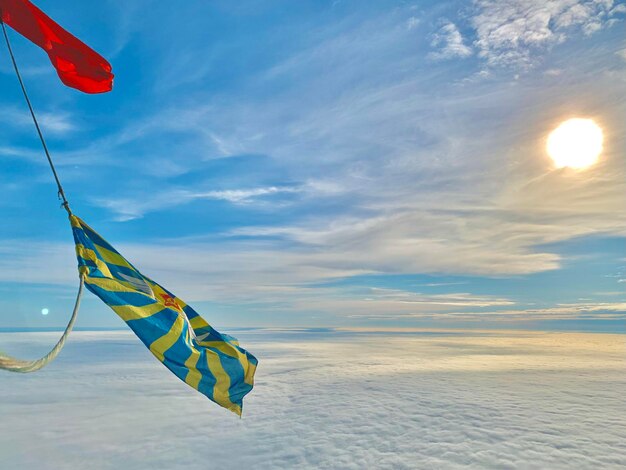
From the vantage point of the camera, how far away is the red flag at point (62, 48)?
20.5 feet

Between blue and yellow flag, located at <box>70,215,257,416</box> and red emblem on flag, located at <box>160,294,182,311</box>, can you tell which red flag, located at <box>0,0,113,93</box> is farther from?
red emblem on flag, located at <box>160,294,182,311</box>

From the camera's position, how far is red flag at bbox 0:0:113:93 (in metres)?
6.25

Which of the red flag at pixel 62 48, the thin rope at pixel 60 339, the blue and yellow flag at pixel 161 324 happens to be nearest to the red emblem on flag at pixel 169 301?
the blue and yellow flag at pixel 161 324

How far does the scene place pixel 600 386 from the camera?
32.2 meters

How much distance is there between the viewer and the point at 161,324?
21.7 ft

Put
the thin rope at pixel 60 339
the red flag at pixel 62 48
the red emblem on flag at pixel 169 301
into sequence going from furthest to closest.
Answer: the red emblem on flag at pixel 169 301 → the red flag at pixel 62 48 → the thin rope at pixel 60 339

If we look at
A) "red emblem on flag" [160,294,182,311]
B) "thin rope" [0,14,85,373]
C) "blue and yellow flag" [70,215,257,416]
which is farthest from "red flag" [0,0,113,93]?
"red emblem on flag" [160,294,182,311]

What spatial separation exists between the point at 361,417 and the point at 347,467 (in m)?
7.49

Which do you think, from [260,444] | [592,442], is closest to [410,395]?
[592,442]

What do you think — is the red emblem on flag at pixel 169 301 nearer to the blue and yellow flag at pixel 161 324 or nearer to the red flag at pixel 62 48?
the blue and yellow flag at pixel 161 324

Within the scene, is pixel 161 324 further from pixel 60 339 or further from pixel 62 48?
pixel 62 48

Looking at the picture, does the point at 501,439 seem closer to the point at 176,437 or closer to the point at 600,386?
the point at 176,437

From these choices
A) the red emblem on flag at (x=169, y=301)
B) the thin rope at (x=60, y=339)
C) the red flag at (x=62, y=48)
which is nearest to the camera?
the thin rope at (x=60, y=339)

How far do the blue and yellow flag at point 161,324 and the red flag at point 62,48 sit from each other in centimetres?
272
